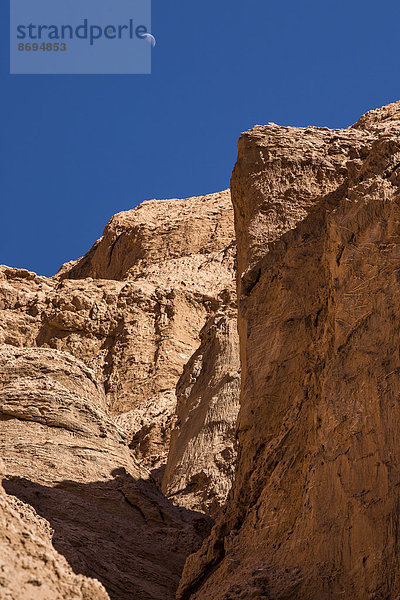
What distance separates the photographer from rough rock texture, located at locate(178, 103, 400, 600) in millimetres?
8695

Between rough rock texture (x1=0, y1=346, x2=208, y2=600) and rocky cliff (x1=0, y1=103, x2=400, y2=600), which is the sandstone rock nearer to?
rocky cliff (x1=0, y1=103, x2=400, y2=600)

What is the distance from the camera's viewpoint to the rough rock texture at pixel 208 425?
52.3 feet

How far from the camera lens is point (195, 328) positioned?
1141 inches

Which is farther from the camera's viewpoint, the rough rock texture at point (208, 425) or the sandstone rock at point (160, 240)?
the sandstone rock at point (160, 240)

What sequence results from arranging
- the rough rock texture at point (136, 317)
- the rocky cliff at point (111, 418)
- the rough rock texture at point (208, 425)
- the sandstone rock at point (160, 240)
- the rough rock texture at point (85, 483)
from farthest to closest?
the sandstone rock at point (160, 240) < the rough rock texture at point (136, 317) < the rough rock texture at point (208, 425) < the rough rock texture at point (85, 483) < the rocky cliff at point (111, 418)

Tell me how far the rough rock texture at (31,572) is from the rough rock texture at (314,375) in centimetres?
204

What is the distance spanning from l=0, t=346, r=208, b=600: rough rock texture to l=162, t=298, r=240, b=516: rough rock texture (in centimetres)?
146

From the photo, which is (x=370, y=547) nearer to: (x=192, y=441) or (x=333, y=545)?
(x=333, y=545)

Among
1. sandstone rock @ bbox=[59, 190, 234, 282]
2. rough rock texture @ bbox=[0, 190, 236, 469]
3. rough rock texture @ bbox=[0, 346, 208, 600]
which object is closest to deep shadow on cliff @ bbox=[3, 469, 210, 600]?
rough rock texture @ bbox=[0, 346, 208, 600]

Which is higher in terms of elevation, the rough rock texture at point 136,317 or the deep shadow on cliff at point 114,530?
the rough rock texture at point 136,317

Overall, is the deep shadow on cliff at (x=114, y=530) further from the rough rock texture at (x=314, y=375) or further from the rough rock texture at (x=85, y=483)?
the rough rock texture at (x=314, y=375)

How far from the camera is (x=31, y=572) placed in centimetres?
693

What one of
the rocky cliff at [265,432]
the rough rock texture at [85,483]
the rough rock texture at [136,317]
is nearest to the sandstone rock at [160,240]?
the rough rock texture at [136,317]

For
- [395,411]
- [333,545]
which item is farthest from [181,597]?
[395,411]
